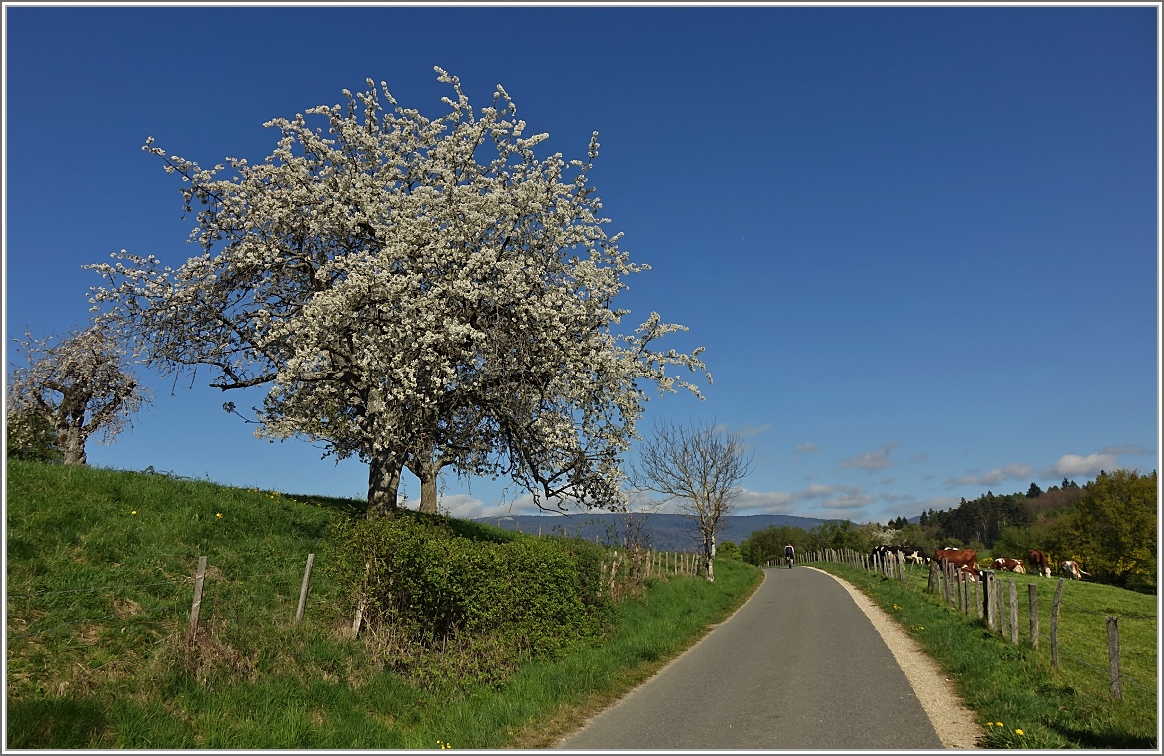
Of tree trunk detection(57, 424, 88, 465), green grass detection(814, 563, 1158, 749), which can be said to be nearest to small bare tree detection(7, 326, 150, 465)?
tree trunk detection(57, 424, 88, 465)

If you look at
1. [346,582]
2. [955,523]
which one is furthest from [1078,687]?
[955,523]

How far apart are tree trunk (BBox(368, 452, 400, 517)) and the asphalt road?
8.78m

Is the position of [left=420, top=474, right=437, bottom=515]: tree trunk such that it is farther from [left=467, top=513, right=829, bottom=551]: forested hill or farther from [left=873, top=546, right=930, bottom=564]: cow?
[left=873, top=546, right=930, bottom=564]: cow

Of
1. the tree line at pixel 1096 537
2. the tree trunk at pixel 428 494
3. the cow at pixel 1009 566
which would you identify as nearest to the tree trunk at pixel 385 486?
the tree trunk at pixel 428 494

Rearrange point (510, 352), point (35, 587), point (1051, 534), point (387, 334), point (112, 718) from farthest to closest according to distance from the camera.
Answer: point (1051, 534) < point (510, 352) < point (387, 334) < point (35, 587) < point (112, 718)

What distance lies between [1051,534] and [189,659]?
8959 cm

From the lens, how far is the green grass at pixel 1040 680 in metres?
9.44

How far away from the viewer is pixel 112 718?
8234 millimetres

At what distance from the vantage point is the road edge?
31.6ft

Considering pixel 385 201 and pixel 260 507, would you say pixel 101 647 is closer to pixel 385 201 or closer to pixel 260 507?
pixel 260 507

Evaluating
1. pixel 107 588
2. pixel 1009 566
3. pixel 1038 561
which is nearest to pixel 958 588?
pixel 107 588

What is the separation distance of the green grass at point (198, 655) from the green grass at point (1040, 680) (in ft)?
19.0

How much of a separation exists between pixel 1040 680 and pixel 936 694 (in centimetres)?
228

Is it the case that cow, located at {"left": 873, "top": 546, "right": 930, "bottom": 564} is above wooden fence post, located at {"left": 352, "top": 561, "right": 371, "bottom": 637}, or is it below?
below
